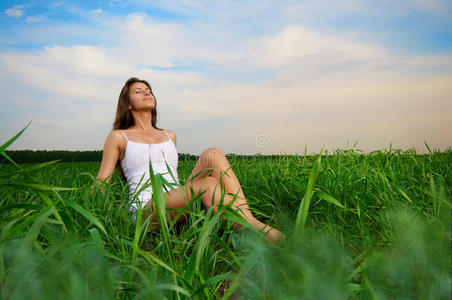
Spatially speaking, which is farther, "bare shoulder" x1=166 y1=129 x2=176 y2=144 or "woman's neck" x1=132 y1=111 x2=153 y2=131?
"bare shoulder" x1=166 y1=129 x2=176 y2=144

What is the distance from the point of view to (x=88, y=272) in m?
1.01

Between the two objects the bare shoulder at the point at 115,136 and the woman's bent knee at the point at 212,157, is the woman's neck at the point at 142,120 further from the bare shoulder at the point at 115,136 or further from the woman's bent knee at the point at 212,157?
the woman's bent knee at the point at 212,157

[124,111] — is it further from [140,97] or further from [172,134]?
[172,134]

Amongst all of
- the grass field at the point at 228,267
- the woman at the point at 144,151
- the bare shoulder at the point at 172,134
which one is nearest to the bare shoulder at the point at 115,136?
the woman at the point at 144,151

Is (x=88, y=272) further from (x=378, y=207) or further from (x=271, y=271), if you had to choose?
(x=378, y=207)

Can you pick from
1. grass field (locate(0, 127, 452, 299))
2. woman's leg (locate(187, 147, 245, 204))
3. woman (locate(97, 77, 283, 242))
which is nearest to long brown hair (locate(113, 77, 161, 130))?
woman (locate(97, 77, 283, 242))

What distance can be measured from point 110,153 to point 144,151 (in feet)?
1.08

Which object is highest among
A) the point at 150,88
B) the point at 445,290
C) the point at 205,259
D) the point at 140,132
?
the point at 150,88

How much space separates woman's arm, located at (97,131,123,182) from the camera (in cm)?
321

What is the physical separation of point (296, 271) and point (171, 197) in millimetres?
1487

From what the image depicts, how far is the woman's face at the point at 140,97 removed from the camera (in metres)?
3.82

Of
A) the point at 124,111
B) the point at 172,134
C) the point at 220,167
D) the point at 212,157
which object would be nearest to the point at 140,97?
the point at 124,111

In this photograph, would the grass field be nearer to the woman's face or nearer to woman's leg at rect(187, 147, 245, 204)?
woman's leg at rect(187, 147, 245, 204)

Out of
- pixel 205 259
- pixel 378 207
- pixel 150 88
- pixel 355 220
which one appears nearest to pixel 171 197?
pixel 205 259
